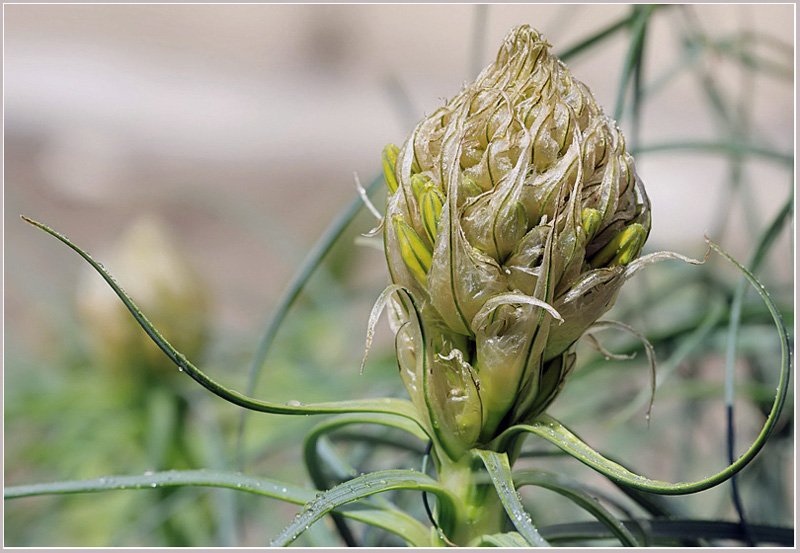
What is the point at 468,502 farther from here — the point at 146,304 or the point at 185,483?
the point at 146,304

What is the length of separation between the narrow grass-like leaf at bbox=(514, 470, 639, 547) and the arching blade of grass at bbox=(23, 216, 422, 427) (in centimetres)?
5

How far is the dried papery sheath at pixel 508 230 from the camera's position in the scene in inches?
9.2

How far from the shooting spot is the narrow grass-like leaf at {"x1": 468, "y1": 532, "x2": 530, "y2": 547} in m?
0.26

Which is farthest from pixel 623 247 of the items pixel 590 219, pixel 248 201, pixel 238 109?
pixel 238 109

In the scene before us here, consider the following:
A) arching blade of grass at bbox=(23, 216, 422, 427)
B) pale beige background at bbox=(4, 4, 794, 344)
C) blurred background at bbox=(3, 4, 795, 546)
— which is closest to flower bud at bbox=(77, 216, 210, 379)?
blurred background at bbox=(3, 4, 795, 546)

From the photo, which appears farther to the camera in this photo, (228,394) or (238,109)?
(238,109)

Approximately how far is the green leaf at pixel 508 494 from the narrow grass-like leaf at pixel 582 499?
31mm

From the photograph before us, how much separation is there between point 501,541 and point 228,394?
12 cm

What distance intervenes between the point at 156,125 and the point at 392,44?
1.37 metres

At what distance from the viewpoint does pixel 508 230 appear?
0.77 ft

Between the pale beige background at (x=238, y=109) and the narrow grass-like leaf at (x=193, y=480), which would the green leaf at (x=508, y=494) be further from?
the pale beige background at (x=238, y=109)

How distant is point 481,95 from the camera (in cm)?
25

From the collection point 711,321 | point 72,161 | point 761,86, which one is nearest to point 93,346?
point 711,321

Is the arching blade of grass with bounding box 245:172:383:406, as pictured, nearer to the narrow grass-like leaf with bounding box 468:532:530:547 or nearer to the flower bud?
the narrow grass-like leaf with bounding box 468:532:530:547
